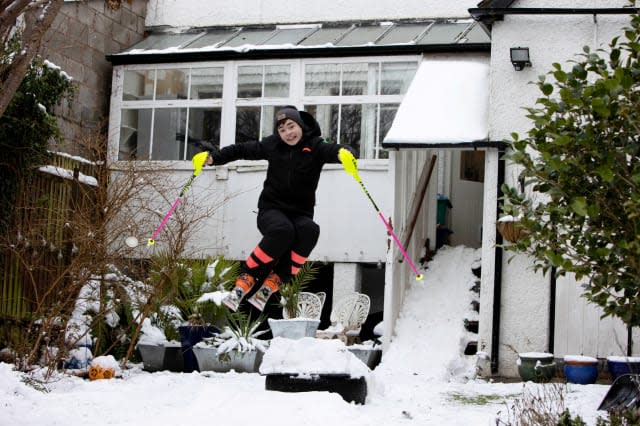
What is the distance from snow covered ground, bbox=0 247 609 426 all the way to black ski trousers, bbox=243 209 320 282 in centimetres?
102

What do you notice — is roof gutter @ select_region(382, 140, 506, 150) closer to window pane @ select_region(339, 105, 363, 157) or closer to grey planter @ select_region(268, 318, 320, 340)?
grey planter @ select_region(268, 318, 320, 340)

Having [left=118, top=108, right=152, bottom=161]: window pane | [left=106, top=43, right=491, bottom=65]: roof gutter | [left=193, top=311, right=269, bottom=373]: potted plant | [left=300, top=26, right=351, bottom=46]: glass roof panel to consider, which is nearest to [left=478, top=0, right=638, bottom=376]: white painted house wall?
[left=106, top=43, right=491, bottom=65]: roof gutter

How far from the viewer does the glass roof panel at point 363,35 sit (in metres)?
14.6

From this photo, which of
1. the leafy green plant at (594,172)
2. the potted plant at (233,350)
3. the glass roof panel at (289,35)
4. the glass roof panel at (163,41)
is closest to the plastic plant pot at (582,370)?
the potted plant at (233,350)

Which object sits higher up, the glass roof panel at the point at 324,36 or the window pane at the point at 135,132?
the glass roof panel at the point at 324,36

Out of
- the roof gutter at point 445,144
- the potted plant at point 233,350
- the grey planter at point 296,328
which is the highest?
the roof gutter at point 445,144

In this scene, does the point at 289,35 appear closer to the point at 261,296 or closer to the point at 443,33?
the point at 443,33

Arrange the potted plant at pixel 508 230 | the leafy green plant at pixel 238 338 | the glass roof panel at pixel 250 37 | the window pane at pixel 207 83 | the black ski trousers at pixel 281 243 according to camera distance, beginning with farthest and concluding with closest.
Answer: the glass roof panel at pixel 250 37, the window pane at pixel 207 83, the leafy green plant at pixel 238 338, the potted plant at pixel 508 230, the black ski trousers at pixel 281 243

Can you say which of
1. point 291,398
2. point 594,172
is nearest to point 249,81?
point 291,398

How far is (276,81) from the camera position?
14602 mm

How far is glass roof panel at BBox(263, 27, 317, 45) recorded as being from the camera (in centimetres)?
1498

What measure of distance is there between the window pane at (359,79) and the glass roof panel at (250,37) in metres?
1.64

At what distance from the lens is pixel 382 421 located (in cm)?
751

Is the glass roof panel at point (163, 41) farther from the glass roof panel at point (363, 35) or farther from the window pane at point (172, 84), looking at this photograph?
the glass roof panel at point (363, 35)
